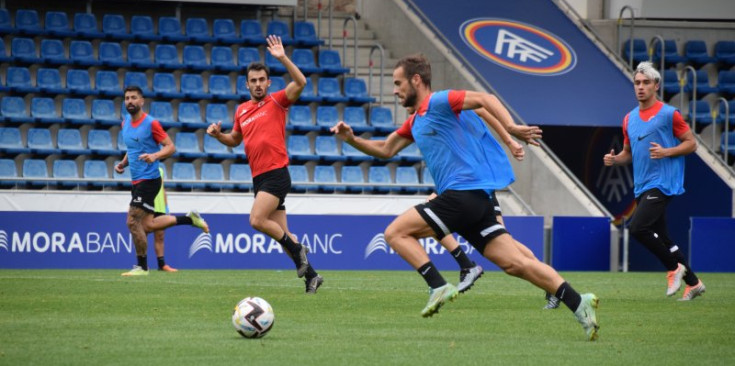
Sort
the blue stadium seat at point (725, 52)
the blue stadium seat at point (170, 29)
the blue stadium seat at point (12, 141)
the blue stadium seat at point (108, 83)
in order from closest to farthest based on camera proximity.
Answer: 1. the blue stadium seat at point (12, 141)
2. the blue stadium seat at point (108, 83)
3. the blue stadium seat at point (170, 29)
4. the blue stadium seat at point (725, 52)

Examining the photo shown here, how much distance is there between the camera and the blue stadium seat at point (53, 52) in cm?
2278

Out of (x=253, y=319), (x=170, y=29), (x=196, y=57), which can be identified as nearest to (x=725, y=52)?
(x=196, y=57)

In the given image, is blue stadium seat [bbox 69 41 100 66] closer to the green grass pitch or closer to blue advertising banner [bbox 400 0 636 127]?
blue advertising banner [bbox 400 0 636 127]

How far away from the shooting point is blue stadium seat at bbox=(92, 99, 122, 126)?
73.4 ft

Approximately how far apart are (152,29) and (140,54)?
836mm

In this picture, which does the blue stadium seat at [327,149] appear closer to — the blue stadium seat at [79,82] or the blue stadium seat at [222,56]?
the blue stadium seat at [222,56]

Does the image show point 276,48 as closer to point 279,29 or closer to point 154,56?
point 154,56

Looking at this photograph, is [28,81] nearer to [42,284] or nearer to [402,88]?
[42,284]

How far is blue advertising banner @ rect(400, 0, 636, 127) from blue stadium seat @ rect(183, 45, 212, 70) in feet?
16.5

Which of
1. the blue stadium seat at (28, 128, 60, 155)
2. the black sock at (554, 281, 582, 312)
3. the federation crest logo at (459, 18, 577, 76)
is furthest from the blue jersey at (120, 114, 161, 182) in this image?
the federation crest logo at (459, 18, 577, 76)

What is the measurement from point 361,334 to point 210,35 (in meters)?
17.7

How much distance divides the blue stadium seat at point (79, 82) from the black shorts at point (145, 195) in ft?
22.2

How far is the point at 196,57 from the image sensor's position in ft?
79.2

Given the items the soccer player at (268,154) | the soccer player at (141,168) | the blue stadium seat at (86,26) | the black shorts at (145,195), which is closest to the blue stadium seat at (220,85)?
the blue stadium seat at (86,26)
